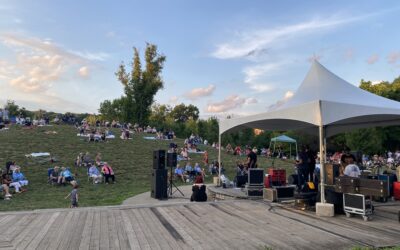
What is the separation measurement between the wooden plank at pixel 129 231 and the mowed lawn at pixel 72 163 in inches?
159

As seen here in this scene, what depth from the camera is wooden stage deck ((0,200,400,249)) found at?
5176 mm

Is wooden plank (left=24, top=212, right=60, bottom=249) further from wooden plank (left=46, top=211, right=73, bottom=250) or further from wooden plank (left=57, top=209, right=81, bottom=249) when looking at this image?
wooden plank (left=57, top=209, right=81, bottom=249)

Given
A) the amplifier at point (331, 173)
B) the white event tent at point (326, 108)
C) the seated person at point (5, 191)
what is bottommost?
the seated person at point (5, 191)

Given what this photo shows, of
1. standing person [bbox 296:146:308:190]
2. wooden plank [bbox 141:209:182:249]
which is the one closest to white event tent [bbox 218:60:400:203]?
standing person [bbox 296:146:308:190]

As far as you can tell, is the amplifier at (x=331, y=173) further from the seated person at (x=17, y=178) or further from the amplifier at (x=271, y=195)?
the seated person at (x=17, y=178)

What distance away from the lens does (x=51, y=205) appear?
35.3 ft

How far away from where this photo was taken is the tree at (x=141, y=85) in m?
47.0

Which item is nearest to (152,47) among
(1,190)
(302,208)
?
(1,190)

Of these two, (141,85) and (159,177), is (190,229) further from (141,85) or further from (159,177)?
(141,85)

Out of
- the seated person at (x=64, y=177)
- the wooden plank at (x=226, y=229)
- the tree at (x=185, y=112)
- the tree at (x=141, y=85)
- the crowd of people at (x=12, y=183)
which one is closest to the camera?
the wooden plank at (x=226, y=229)

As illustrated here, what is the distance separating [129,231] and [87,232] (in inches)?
28.2

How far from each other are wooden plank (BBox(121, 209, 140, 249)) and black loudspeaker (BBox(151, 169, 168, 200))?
4113mm

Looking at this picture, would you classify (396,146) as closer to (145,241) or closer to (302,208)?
(302,208)

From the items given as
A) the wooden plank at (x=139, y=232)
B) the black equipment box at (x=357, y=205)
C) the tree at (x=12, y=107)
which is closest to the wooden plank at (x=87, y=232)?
the wooden plank at (x=139, y=232)
